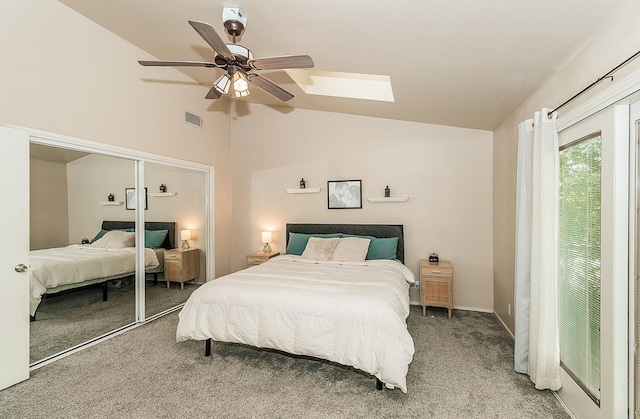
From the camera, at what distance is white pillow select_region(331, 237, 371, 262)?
12.5ft

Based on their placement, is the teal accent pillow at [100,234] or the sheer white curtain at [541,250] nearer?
the sheer white curtain at [541,250]

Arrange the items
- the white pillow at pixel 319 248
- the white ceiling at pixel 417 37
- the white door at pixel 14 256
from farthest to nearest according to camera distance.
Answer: the white pillow at pixel 319 248 < the white door at pixel 14 256 < the white ceiling at pixel 417 37

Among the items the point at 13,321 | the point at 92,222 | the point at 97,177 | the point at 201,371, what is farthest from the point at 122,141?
the point at 201,371

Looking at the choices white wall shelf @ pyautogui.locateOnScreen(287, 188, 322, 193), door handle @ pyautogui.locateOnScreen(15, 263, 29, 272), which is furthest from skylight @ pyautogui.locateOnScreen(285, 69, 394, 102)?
door handle @ pyautogui.locateOnScreen(15, 263, 29, 272)

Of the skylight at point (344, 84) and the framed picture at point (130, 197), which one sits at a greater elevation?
the skylight at point (344, 84)

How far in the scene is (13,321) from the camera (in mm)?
2328

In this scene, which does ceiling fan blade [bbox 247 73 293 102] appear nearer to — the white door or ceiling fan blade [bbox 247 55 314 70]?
ceiling fan blade [bbox 247 55 314 70]

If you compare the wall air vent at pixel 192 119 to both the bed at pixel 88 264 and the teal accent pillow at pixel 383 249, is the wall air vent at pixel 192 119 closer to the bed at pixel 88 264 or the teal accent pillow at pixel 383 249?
the bed at pixel 88 264

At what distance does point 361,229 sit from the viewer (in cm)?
439

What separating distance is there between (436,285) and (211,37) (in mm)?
3602

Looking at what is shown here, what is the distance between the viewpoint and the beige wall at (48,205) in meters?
2.57

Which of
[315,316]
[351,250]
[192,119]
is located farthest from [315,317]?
[192,119]

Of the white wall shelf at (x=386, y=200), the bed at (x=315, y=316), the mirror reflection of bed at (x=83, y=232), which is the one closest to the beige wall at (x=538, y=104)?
the white wall shelf at (x=386, y=200)

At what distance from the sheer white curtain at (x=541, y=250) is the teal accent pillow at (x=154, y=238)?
4.05 metres
